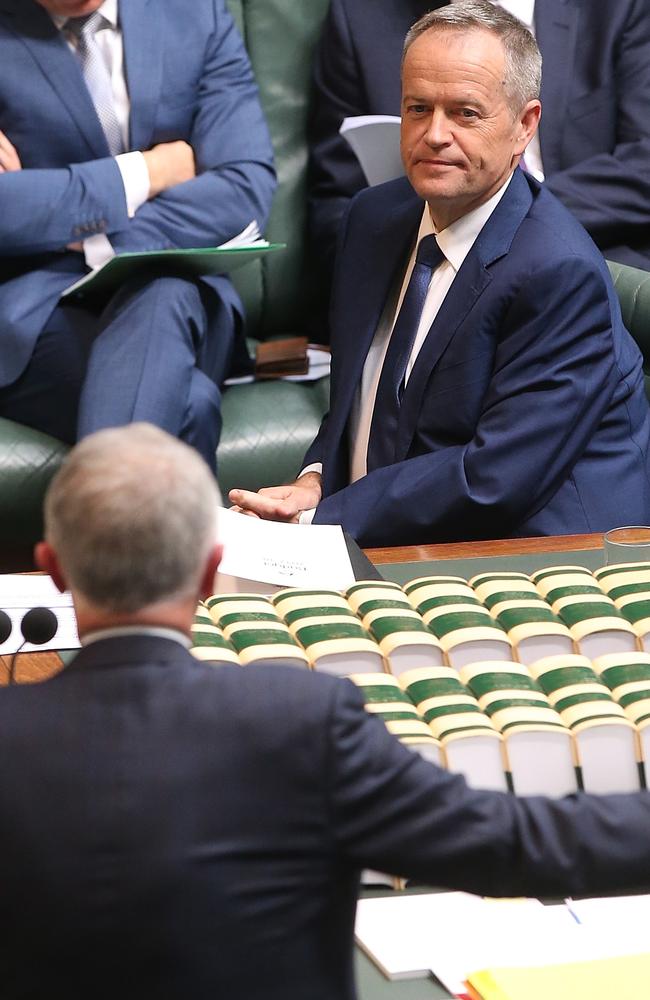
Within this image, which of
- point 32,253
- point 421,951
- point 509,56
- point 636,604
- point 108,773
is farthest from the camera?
point 32,253

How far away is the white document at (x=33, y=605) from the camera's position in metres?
1.65

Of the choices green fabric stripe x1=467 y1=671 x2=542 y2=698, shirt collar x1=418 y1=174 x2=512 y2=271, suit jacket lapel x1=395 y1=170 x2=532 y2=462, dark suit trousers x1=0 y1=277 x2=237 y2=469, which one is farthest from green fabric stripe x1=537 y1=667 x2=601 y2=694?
dark suit trousers x1=0 y1=277 x2=237 y2=469

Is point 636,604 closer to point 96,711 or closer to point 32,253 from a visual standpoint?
point 96,711

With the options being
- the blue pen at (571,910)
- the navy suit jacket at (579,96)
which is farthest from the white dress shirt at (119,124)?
the blue pen at (571,910)

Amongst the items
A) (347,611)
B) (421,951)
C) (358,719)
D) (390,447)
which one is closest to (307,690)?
(358,719)

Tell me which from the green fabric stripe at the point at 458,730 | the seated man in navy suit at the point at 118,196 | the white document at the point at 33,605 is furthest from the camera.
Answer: the seated man in navy suit at the point at 118,196

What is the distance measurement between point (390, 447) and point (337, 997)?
4.86 feet

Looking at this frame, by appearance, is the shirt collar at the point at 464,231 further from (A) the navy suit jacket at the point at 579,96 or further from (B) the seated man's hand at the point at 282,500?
(A) the navy suit jacket at the point at 579,96

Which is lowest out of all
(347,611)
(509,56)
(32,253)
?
(32,253)

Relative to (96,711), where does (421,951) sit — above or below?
below

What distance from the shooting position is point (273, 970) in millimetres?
902

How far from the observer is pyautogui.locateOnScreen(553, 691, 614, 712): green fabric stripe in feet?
4.61

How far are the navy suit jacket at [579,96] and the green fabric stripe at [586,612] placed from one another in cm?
189

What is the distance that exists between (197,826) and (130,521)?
18 cm
